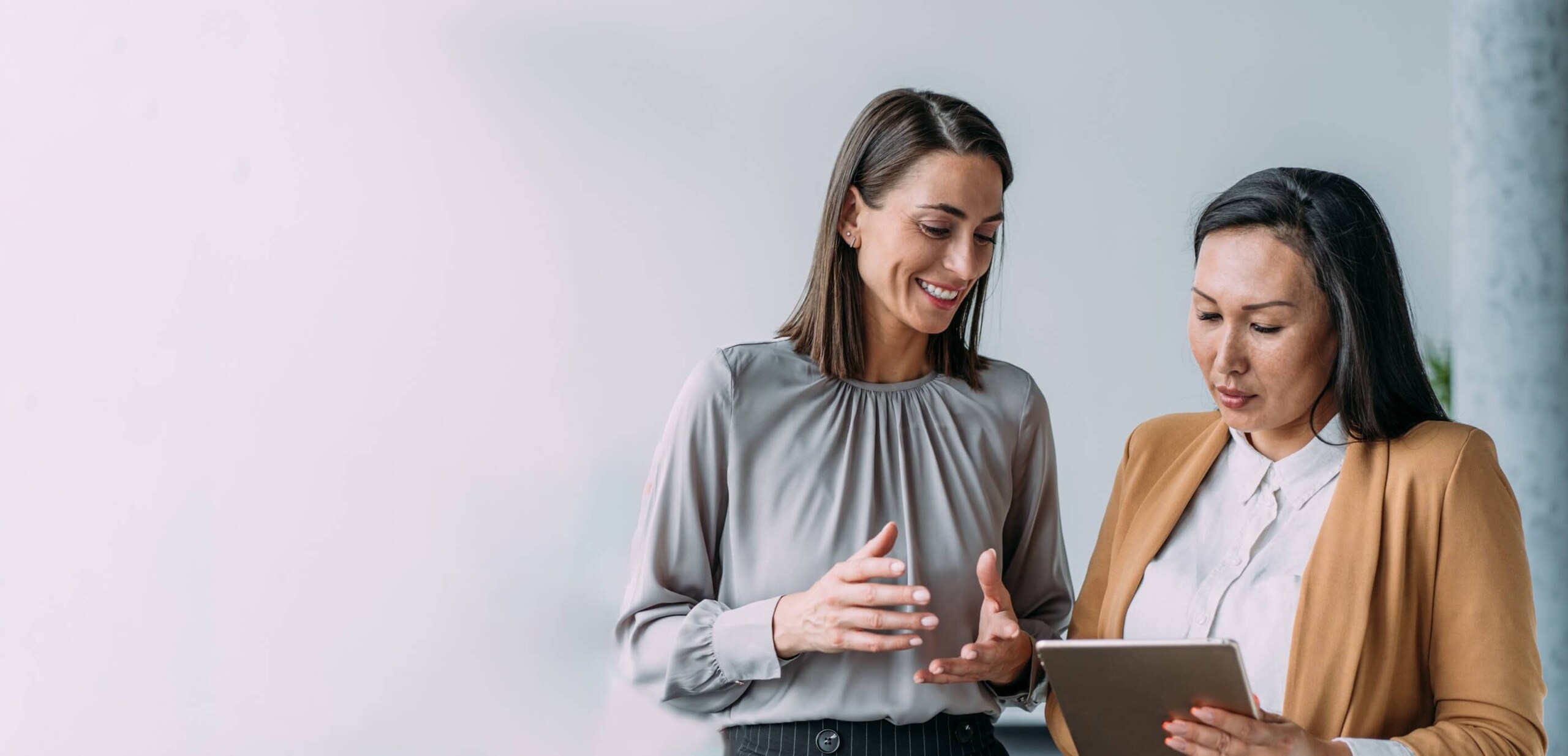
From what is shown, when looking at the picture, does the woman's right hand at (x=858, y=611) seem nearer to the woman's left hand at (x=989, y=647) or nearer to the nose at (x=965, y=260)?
the woman's left hand at (x=989, y=647)

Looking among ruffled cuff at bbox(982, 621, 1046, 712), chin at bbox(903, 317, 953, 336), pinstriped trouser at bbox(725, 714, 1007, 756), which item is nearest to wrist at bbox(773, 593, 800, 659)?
pinstriped trouser at bbox(725, 714, 1007, 756)

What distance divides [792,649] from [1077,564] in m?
2.40

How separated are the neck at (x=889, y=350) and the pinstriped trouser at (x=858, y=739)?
1.58 feet

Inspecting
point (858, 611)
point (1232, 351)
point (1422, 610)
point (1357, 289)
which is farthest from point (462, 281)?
point (1422, 610)

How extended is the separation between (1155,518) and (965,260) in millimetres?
432

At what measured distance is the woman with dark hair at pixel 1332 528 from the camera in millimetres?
1313

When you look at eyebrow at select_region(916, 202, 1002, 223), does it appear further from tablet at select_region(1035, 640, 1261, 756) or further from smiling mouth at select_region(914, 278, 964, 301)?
tablet at select_region(1035, 640, 1261, 756)

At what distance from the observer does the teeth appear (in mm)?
1652

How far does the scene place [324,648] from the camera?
3.65 metres

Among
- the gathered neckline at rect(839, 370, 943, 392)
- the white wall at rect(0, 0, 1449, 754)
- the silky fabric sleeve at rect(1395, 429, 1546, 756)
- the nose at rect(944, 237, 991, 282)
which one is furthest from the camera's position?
the white wall at rect(0, 0, 1449, 754)

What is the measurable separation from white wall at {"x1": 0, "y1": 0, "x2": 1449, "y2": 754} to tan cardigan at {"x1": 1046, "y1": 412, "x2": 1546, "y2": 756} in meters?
2.30

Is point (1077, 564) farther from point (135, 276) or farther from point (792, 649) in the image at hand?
point (135, 276)

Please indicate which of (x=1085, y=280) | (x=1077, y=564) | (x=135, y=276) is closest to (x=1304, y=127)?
(x=1085, y=280)

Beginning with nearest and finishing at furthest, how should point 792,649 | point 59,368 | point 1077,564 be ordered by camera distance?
point 792,649
point 59,368
point 1077,564
